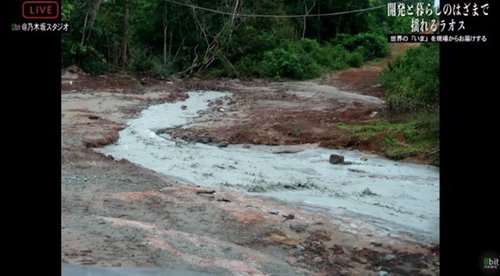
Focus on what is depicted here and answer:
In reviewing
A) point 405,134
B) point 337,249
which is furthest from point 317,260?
point 405,134

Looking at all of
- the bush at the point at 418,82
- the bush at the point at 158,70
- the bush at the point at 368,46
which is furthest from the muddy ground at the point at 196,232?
the bush at the point at 368,46

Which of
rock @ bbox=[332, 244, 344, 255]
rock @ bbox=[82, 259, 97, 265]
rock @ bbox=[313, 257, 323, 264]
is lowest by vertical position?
rock @ bbox=[332, 244, 344, 255]

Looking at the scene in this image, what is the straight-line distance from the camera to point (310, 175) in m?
7.15

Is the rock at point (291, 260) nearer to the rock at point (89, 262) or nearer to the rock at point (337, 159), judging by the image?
the rock at point (89, 262)

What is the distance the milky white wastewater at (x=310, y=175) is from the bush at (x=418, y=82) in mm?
2246

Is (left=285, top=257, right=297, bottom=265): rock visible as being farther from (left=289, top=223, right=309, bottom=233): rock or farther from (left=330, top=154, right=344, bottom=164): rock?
(left=330, top=154, right=344, bottom=164): rock

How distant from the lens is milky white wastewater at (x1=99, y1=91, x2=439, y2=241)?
5602 mm

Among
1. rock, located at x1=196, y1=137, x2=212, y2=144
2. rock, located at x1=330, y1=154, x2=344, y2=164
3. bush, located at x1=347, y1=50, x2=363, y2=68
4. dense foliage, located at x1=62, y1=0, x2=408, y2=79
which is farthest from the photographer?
bush, located at x1=347, y1=50, x2=363, y2=68

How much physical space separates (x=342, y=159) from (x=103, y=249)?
15.8 ft

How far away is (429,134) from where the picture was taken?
8.56 metres

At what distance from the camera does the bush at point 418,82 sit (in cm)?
985

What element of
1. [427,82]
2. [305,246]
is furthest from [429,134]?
[305,246]

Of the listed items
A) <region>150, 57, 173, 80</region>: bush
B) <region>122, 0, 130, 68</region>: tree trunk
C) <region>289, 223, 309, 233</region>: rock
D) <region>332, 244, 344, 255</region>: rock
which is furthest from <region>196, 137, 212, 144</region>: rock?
<region>122, 0, 130, 68</region>: tree trunk

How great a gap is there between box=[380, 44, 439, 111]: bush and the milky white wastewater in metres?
2.25
